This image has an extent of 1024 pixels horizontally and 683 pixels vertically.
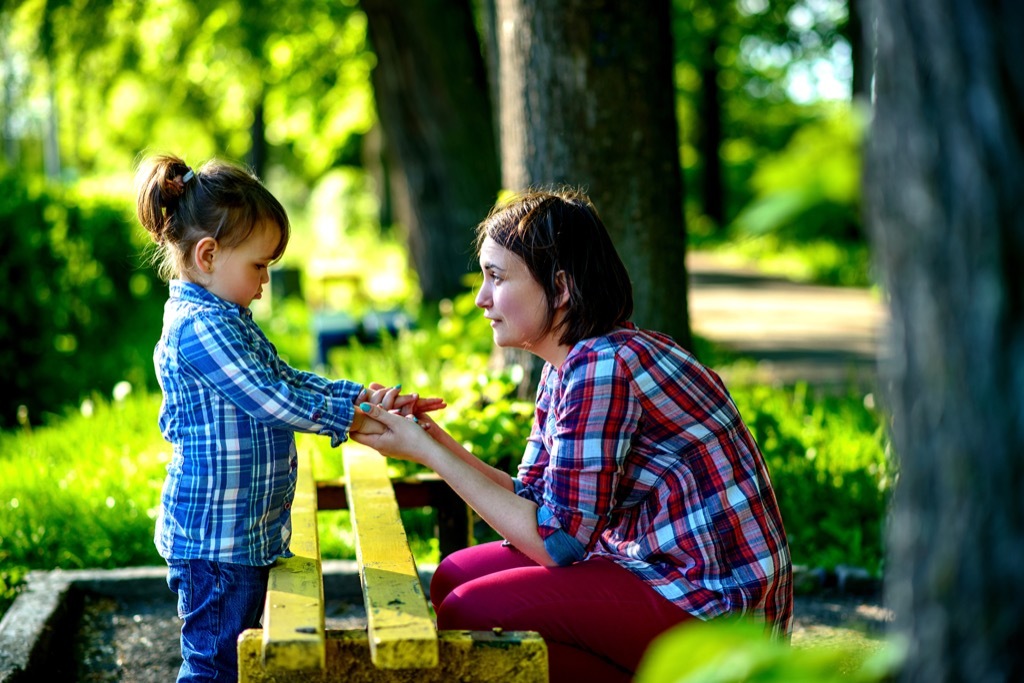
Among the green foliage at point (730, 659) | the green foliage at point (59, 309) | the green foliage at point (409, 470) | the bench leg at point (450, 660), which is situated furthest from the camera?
the green foliage at point (59, 309)

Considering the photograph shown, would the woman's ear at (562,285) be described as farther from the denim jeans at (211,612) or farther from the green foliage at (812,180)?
the denim jeans at (211,612)

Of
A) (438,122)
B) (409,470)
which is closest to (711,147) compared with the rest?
(438,122)

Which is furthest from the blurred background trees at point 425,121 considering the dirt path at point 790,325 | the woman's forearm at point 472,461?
the dirt path at point 790,325

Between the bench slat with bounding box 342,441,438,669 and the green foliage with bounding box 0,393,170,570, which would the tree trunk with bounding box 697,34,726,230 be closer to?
the green foliage with bounding box 0,393,170,570

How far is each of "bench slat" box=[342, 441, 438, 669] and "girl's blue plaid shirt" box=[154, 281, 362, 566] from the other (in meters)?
0.29

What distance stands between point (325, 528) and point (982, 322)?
3.80 meters

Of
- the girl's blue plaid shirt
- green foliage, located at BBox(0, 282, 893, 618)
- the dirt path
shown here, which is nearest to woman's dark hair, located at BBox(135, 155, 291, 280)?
the girl's blue plaid shirt

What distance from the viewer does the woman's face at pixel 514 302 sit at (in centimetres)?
268

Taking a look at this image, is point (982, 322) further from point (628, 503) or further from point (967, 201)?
point (628, 503)

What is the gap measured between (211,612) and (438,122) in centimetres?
644

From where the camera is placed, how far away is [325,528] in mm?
4766

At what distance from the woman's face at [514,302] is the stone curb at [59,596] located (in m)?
1.76

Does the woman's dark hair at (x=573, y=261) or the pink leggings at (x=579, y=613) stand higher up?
the woman's dark hair at (x=573, y=261)

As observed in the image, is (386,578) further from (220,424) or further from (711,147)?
(711,147)
